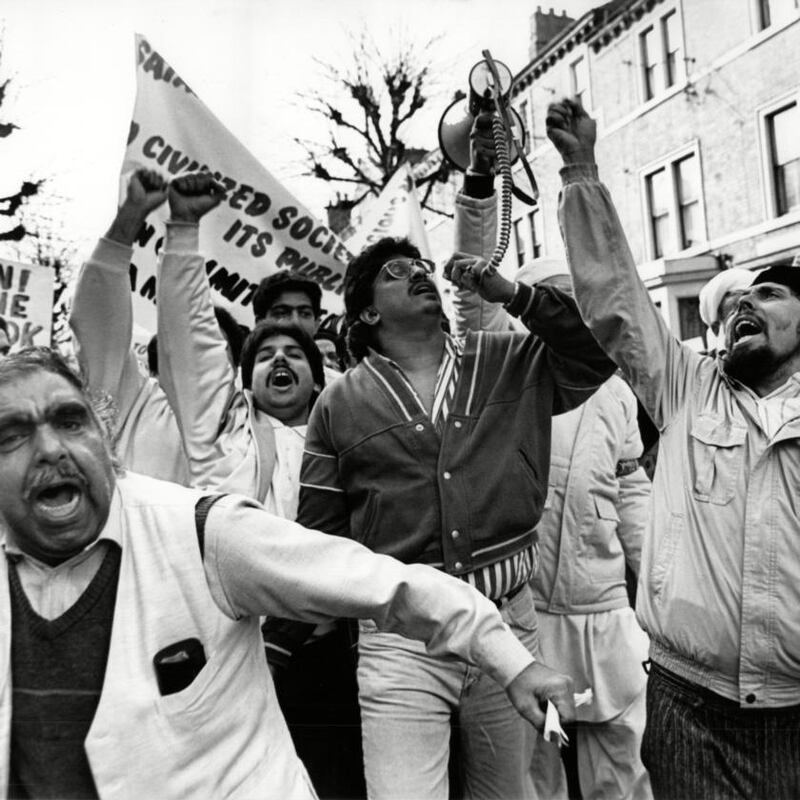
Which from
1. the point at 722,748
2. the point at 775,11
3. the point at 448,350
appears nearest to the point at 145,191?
the point at 448,350

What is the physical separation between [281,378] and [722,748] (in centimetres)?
197

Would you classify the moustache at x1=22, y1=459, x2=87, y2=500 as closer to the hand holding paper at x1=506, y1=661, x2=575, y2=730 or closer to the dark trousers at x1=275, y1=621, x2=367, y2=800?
the hand holding paper at x1=506, y1=661, x2=575, y2=730

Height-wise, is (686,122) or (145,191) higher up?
(686,122)

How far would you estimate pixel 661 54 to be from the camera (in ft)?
63.7

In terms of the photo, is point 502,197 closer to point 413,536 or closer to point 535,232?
point 413,536

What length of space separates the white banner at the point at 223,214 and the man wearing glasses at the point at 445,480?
2297 millimetres

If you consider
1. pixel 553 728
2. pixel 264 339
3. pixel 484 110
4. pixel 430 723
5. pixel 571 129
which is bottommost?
pixel 430 723

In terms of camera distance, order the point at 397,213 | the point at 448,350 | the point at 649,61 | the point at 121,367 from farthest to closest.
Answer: the point at 649,61
the point at 397,213
the point at 121,367
the point at 448,350

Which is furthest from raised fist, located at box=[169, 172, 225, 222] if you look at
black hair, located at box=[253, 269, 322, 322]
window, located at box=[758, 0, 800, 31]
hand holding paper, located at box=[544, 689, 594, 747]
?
window, located at box=[758, 0, 800, 31]

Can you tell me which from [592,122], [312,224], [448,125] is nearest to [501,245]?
[592,122]

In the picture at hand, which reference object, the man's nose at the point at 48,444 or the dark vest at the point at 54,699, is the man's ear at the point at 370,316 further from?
the dark vest at the point at 54,699

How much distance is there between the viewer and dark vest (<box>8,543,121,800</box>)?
1758 millimetres

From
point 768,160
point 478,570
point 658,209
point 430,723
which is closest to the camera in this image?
point 430,723

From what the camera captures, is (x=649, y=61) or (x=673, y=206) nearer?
(x=649, y=61)
